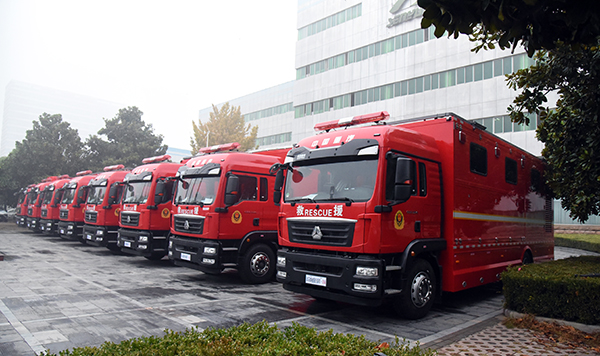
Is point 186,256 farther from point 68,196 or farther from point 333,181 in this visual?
point 68,196

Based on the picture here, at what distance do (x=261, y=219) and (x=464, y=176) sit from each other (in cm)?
493

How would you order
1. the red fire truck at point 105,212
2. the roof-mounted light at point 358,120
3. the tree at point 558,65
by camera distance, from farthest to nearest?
1. the red fire truck at point 105,212
2. the roof-mounted light at point 358,120
3. the tree at point 558,65

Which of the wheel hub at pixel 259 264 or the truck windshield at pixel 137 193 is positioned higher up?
the truck windshield at pixel 137 193

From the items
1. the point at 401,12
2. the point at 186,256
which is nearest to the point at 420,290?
the point at 186,256

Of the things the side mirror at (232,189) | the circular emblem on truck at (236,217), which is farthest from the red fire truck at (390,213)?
the circular emblem on truck at (236,217)

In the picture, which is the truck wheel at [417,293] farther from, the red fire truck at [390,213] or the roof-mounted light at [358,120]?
the roof-mounted light at [358,120]

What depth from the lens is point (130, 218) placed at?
43.8 feet

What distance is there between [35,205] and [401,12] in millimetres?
28675

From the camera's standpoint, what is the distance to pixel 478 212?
8.45 meters

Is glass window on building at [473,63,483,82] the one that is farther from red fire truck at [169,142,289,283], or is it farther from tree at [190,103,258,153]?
red fire truck at [169,142,289,283]

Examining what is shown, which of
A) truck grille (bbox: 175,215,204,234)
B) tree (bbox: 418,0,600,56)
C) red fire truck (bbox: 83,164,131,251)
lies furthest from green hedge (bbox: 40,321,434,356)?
red fire truck (bbox: 83,164,131,251)

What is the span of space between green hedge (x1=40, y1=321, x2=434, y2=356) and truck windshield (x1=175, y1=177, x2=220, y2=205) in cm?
648

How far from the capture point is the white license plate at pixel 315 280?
22.2 ft

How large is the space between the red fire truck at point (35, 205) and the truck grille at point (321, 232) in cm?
2134
